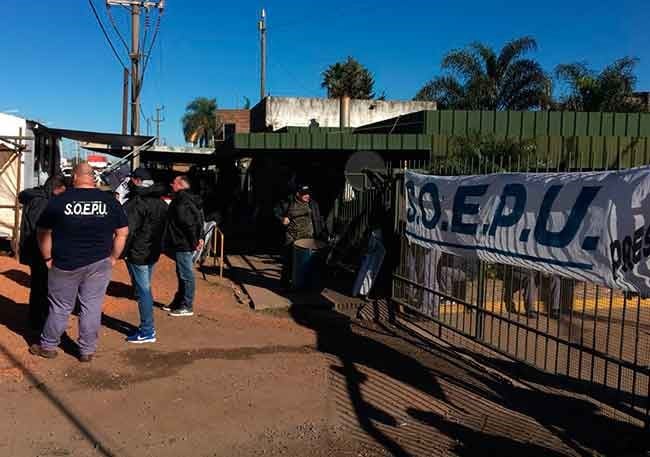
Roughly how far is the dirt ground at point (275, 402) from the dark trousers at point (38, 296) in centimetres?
21

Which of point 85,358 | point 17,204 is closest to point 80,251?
point 85,358

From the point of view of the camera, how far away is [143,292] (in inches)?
263

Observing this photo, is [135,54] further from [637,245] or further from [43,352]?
[637,245]

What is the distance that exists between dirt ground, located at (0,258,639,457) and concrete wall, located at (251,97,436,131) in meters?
17.0

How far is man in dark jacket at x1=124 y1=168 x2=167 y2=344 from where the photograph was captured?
22.0 feet

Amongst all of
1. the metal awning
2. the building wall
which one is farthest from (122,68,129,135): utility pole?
the metal awning

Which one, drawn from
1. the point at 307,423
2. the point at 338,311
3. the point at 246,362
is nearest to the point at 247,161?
the point at 338,311

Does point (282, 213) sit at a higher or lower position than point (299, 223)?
higher

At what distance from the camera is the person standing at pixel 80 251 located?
5.85 meters

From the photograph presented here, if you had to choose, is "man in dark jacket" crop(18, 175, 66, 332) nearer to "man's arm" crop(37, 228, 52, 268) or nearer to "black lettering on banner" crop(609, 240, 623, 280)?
"man's arm" crop(37, 228, 52, 268)

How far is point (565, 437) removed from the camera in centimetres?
450

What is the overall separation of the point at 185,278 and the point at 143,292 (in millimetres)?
1276

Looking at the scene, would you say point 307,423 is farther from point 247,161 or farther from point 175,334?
point 247,161

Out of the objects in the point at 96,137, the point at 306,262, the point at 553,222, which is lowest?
the point at 306,262
